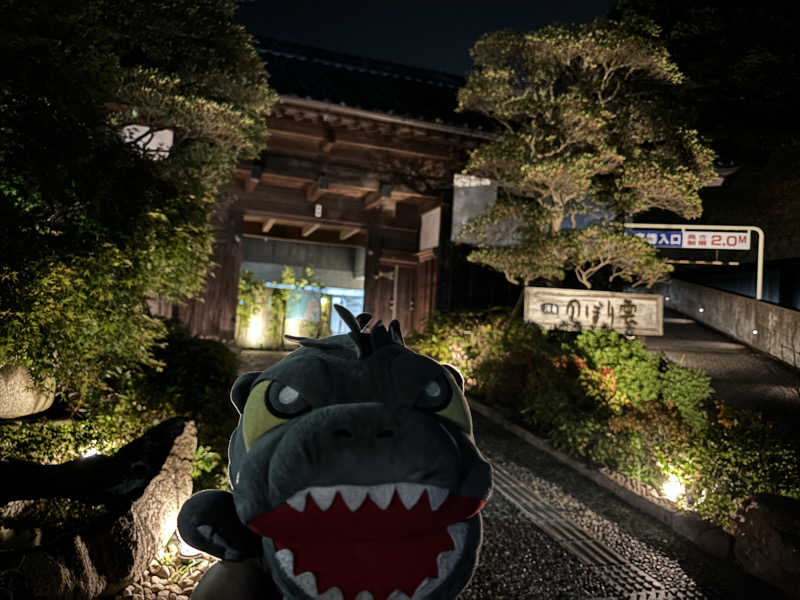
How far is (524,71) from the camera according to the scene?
972 centimetres

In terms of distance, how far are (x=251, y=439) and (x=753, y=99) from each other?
1652 cm

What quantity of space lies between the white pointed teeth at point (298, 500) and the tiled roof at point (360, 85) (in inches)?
411

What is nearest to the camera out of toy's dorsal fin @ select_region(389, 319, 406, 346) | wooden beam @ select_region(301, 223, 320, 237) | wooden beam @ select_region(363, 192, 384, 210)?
toy's dorsal fin @ select_region(389, 319, 406, 346)

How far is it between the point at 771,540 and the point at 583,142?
7.27 m

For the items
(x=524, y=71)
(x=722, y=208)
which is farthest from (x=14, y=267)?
(x=722, y=208)

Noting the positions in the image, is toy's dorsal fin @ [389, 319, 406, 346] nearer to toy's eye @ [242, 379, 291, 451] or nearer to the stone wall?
toy's eye @ [242, 379, 291, 451]

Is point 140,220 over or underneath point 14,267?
over

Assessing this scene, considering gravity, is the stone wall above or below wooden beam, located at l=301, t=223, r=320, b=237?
below

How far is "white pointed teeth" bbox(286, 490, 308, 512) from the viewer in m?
1.47

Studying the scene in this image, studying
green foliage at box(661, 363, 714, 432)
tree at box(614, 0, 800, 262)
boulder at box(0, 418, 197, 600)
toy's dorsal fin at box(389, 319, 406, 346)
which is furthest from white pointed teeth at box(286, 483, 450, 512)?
tree at box(614, 0, 800, 262)

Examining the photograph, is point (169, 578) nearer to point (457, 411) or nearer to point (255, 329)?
point (457, 411)

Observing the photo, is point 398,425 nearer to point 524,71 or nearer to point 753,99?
point 524,71

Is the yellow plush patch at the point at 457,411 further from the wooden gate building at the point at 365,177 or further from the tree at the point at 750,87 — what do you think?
the tree at the point at 750,87

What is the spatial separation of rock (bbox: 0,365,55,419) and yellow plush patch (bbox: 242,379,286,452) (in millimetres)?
3437
